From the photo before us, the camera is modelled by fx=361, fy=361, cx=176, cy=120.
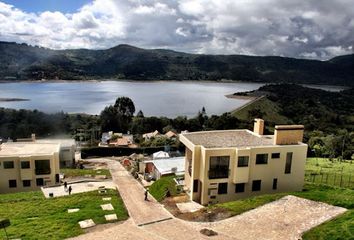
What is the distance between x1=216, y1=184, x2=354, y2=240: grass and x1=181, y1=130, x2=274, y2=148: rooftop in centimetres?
536

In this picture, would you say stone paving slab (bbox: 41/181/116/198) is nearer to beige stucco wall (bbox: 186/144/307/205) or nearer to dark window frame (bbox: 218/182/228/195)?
beige stucco wall (bbox: 186/144/307/205)

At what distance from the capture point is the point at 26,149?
38906mm

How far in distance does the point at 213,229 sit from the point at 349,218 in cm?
870

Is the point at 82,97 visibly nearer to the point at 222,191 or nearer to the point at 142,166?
the point at 142,166

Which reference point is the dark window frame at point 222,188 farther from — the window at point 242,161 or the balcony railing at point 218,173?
the window at point 242,161

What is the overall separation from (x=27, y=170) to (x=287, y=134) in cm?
2503

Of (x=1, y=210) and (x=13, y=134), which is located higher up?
(x=1, y=210)

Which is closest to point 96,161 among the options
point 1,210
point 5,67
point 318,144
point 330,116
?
point 1,210

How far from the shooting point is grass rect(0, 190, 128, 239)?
872 inches

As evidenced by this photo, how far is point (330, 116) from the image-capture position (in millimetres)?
126625

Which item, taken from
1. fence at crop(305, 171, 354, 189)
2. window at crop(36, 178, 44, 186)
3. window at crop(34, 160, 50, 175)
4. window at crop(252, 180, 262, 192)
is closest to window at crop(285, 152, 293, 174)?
window at crop(252, 180, 262, 192)

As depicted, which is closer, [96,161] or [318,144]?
[96,161]

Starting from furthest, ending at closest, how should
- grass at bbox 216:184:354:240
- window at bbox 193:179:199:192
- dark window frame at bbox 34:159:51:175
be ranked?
dark window frame at bbox 34:159:51:175
window at bbox 193:179:199:192
grass at bbox 216:184:354:240

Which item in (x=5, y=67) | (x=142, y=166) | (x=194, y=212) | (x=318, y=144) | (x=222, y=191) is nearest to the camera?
(x=194, y=212)
